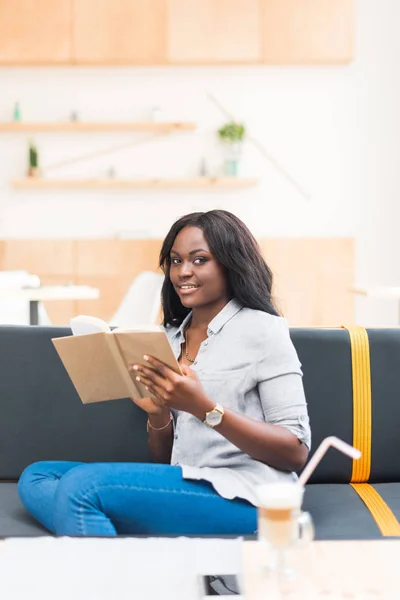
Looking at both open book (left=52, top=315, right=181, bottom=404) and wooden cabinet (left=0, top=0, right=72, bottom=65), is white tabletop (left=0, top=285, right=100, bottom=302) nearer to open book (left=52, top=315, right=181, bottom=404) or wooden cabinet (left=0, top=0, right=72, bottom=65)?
open book (left=52, top=315, right=181, bottom=404)

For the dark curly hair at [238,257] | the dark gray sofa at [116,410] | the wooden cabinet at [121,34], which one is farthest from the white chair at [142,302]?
the dark curly hair at [238,257]

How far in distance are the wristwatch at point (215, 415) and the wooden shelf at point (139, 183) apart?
419 cm

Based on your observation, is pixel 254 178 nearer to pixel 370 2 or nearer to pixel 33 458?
pixel 370 2

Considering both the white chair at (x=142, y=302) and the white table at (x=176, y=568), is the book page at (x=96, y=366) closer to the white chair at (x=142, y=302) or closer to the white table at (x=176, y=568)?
the white table at (x=176, y=568)

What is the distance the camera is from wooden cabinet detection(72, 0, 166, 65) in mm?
5469

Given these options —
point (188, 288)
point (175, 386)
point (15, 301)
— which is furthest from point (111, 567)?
point (15, 301)

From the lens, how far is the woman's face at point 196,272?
178 cm

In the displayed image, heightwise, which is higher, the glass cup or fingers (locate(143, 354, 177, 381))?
fingers (locate(143, 354, 177, 381))

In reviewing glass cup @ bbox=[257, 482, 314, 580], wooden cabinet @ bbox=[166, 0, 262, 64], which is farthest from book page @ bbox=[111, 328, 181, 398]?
wooden cabinet @ bbox=[166, 0, 262, 64]

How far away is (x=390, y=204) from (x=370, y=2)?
1.43m

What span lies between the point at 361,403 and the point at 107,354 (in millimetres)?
764

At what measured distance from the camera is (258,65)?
5.63 meters

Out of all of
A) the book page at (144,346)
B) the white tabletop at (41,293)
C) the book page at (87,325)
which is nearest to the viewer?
the book page at (144,346)

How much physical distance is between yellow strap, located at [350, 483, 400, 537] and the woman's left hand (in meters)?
0.47
